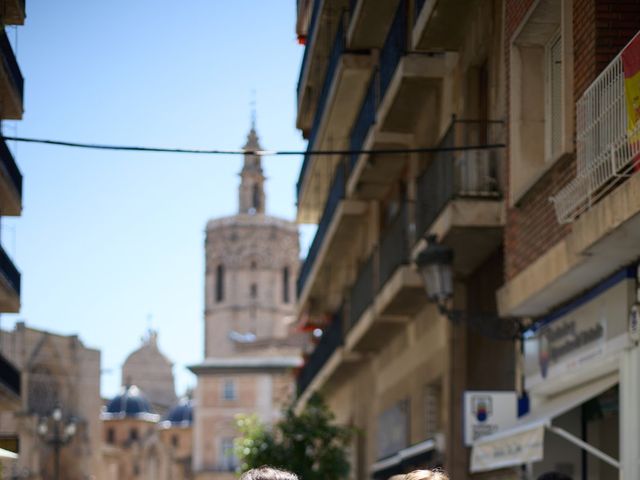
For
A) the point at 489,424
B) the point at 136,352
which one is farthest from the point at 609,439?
the point at 136,352

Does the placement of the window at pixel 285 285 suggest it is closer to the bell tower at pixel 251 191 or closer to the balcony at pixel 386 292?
the bell tower at pixel 251 191

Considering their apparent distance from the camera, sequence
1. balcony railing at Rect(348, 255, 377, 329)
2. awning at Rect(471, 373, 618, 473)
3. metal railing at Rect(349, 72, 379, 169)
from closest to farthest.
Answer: awning at Rect(471, 373, 618, 473), metal railing at Rect(349, 72, 379, 169), balcony railing at Rect(348, 255, 377, 329)

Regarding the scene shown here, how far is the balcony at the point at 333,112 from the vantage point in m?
26.0

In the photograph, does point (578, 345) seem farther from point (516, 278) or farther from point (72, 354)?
point (72, 354)

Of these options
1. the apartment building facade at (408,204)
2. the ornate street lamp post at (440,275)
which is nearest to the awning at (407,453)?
the apartment building facade at (408,204)

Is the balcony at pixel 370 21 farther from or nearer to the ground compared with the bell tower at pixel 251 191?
nearer to the ground

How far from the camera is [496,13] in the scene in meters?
17.5

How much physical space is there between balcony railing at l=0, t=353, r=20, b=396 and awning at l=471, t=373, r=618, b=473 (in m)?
17.9

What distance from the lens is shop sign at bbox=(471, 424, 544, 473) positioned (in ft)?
41.3

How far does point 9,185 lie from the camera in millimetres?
25312

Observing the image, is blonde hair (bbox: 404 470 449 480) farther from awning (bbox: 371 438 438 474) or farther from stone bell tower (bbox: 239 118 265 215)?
stone bell tower (bbox: 239 118 265 215)

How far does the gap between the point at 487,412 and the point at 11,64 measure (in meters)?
10.6

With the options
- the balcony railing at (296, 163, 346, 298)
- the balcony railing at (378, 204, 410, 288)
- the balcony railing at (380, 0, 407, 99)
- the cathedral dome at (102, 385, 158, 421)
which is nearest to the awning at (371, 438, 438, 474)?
the balcony railing at (378, 204, 410, 288)

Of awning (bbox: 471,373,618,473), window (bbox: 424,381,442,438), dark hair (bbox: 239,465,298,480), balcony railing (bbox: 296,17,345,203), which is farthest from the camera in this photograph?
balcony railing (bbox: 296,17,345,203)
